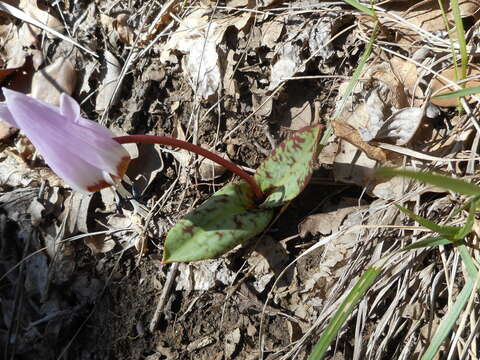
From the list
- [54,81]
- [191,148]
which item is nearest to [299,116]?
[191,148]

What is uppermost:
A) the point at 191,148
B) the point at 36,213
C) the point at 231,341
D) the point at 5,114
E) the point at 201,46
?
the point at 5,114

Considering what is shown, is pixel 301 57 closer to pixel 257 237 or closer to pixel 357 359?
pixel 257 237

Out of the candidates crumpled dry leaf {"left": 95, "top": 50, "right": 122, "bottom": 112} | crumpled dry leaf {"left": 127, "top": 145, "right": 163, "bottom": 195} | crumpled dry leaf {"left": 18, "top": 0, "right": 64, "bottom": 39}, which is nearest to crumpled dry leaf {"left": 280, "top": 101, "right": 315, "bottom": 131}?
crumpled dry leaf {"left": 127, "top": 145, "right": 163, "bottom": 195}

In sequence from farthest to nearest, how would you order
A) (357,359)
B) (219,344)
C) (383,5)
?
1. (383,5)
2. (219,344)
3. (357,359)

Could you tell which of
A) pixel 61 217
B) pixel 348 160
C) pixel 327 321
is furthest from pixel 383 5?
pixel 61 217

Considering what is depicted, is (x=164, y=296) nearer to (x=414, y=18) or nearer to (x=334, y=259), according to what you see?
(x=334, y=259)

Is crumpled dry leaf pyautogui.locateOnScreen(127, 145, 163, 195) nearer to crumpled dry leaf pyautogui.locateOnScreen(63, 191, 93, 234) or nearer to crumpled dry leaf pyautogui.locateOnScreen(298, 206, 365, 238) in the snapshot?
crumpled dry leaf pyautogui.locateOnScreen(63, 191, 93, 234)
